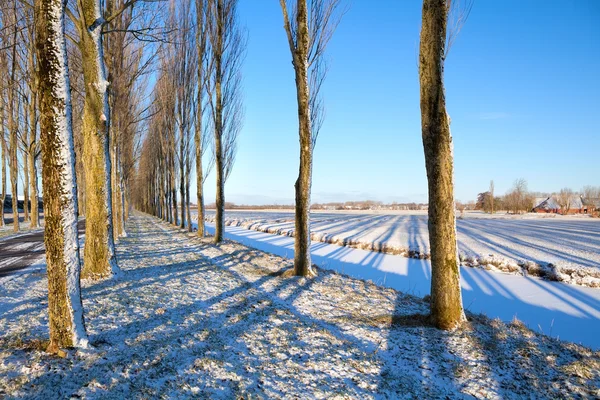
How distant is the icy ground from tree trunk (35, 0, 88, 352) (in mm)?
460

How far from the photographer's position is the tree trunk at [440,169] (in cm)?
473

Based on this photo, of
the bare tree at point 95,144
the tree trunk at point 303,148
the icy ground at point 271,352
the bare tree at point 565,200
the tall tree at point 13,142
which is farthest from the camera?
the bare tree at point 565,200

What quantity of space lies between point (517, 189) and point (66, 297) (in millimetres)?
108981

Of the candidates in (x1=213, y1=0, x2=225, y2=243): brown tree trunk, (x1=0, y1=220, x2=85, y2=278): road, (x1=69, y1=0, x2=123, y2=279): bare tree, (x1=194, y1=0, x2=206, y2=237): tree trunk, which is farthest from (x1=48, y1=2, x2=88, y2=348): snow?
(x1=194, y1=0, x2=206, y2=237): tree trunk

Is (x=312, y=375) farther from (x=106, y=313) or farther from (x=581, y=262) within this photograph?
(x=581, y=262)

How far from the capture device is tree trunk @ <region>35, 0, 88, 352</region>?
3.42 m

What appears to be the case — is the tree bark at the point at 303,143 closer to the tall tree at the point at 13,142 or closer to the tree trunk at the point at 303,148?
the tree trunk at the point at 303,148

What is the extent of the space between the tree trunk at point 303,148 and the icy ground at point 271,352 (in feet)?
6.26

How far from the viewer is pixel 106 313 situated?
4906mm

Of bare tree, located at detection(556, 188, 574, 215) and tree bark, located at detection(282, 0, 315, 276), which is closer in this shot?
tree bark, located at detection(282, 0, 315, 276)

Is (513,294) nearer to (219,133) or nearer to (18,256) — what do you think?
(219,133)

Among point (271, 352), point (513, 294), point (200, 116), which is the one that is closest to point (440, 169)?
point (271, 352)

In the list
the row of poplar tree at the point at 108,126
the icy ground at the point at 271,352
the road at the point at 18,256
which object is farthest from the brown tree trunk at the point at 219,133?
the icy ground at the point at 271,352

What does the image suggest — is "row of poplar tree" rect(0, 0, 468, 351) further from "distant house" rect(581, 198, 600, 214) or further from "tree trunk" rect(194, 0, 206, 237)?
"distant house" rect(581, 198, 600, 214)
